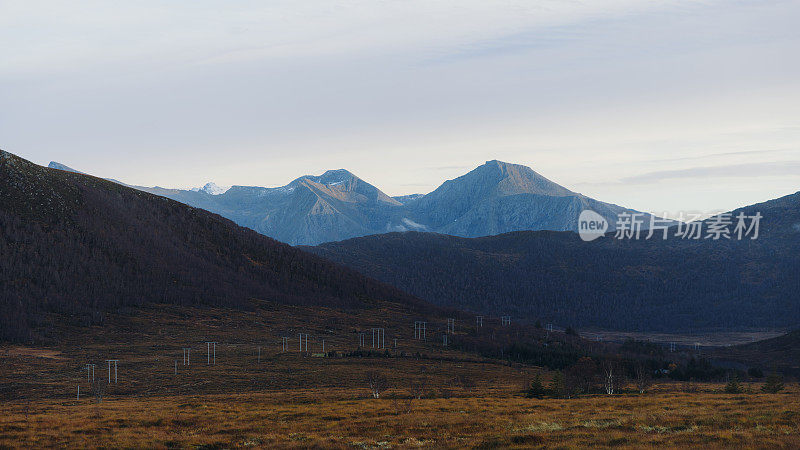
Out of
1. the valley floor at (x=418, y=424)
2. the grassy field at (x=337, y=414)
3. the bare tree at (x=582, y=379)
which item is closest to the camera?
the valley floor at (x=418, y=424)

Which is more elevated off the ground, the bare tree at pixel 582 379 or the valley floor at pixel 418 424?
the valley floor at pixel 418 424

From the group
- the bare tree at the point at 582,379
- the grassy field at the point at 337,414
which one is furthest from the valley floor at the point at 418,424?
the bare tree at the point at 582,379

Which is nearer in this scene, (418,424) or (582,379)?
(418,424)

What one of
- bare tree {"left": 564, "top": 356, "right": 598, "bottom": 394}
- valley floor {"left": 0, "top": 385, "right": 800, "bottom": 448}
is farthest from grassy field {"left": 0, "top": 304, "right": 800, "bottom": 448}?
bare tree {"left": 564, "top": 356, "right": 598, "bottom": 394}

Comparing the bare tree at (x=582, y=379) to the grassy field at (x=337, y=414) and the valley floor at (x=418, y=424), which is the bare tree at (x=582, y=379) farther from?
the valley floor at (x=418, y=424)

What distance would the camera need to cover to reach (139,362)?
147750 millimetres

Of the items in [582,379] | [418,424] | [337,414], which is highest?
[418,424]

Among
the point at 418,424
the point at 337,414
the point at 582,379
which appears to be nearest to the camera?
the point at 418,424

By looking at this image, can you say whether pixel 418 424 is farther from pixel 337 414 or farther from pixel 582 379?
pixel 582 379

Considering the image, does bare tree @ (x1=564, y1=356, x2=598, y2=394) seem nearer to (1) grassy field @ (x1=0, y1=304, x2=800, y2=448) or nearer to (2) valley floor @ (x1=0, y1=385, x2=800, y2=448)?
(1) grassy field @ (x1=0, y1=304, x2=800, y2=448)

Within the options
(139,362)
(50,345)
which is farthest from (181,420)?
(50,345)

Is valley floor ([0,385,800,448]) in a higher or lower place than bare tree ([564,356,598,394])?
higher

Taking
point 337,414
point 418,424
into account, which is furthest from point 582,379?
point 418,424

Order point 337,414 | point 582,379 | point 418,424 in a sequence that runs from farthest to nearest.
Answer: point 582,379
point 337,414
point 418,424
